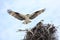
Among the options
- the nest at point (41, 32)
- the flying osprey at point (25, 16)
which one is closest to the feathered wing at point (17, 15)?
the flying osprey at point (25, 16)

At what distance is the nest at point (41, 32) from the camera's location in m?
57.4

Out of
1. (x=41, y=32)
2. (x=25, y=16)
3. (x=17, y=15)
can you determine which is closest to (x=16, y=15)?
(x=17, y=15)

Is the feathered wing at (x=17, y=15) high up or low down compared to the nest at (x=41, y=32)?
up

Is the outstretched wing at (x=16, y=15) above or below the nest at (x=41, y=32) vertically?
above

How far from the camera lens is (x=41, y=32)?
57688 mm

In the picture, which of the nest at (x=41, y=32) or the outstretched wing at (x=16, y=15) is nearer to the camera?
the nest at (x=41, y=32)

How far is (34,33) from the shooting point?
189ft

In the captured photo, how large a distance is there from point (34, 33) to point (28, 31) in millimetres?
326

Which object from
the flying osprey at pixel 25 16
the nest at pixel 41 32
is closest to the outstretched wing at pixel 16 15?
the flying osprey at pixel 25 16

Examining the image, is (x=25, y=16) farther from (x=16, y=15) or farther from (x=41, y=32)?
(x=41, y=32)

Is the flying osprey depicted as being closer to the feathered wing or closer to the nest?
the feathered wing

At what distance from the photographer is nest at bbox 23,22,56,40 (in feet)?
188

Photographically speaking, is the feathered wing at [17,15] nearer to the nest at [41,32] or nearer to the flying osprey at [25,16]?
the flying osprey at [25,16]

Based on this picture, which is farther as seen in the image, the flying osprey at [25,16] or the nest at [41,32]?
the flying osprey at [25,16]
